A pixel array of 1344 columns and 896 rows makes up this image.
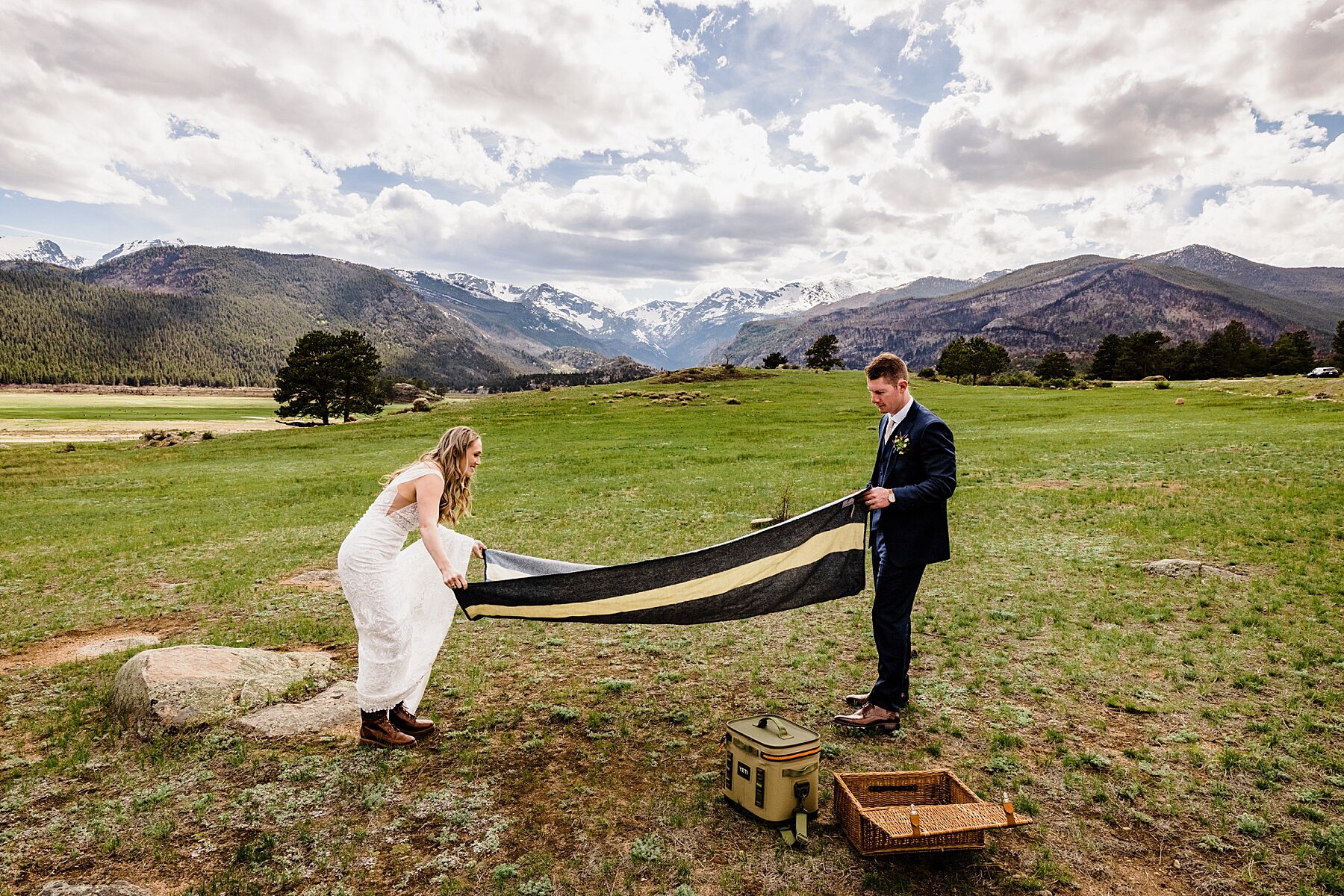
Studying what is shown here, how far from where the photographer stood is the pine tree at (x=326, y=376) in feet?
233

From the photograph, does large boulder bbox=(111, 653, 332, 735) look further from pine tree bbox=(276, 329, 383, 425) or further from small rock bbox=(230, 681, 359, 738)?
pine tree bbox=(276, 329, 383, 425)

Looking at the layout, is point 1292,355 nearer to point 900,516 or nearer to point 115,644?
point 900,516

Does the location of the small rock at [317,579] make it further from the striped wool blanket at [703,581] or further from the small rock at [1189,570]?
the small rock at [1189,570]

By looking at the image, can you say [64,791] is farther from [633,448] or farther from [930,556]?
[633,448]

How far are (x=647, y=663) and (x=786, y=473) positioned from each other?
1976 cm

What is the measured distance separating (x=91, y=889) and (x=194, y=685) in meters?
3.34

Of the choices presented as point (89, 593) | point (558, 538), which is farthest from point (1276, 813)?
point (89, 593)

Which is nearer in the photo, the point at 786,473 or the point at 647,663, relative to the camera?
the point at 647,663

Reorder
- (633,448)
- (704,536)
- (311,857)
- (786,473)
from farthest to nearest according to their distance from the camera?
(633,448)
(786,473)
(704,536)
(311,857)

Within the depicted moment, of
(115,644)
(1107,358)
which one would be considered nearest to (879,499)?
(115,644)

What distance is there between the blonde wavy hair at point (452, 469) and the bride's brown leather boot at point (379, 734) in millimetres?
2495

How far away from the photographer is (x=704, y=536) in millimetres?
17734

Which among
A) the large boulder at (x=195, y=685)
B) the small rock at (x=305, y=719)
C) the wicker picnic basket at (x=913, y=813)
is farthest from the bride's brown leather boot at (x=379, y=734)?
the wicker picnic basket at (x=913, y=813)

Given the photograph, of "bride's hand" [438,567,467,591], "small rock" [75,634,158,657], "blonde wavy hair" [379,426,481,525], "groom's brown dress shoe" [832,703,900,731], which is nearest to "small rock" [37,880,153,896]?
"bride's hand" [438,567,467,591]
